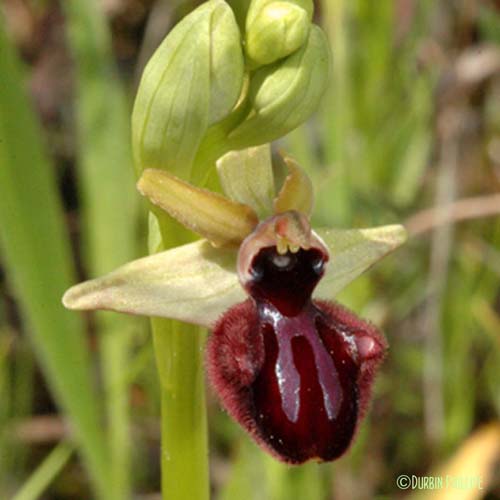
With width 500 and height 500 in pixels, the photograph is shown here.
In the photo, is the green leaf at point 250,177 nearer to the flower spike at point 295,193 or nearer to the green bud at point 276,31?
the flower spike at point 295,193

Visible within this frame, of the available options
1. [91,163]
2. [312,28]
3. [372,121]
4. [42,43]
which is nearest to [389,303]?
[372,121]

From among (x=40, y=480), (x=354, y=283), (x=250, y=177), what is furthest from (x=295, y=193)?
(x=40, y=480)

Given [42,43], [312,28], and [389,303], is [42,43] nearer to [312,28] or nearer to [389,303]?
[389,303]

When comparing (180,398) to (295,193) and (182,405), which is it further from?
(295,193)

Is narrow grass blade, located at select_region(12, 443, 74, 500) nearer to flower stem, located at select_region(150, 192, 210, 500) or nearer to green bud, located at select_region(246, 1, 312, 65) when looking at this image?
flower stem, located at select_region(150, 192, 210, 500)

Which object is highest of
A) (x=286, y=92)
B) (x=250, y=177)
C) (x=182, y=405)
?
(x=286, y=92)
